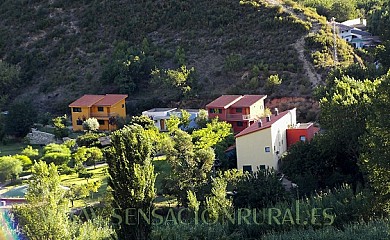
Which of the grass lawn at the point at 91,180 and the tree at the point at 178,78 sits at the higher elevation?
the tree at the point at 178,78

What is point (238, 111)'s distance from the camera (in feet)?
95.1

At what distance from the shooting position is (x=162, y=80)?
3606 centimetres

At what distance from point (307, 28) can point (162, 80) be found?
972 cm

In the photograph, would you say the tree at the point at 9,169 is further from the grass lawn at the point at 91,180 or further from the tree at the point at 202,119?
the tree at the point at 202,119

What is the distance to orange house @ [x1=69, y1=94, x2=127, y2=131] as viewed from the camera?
109 feet

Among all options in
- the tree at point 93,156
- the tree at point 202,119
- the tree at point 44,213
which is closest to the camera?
the tree at point 44,213

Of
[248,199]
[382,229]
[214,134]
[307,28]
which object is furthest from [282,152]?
[307,28]

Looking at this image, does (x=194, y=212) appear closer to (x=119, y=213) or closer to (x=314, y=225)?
(x=314, y=225)

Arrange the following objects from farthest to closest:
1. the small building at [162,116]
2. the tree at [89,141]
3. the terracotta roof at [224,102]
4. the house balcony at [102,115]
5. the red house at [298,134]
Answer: the house balcony at [102,115]
the small building at [162,116]
the terracotta roof at [224,102]
the tree at [89,141]
the red house at [298,134]

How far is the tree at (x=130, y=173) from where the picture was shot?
11.4 metres

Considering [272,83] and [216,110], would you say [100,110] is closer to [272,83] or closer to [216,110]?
[216,110]

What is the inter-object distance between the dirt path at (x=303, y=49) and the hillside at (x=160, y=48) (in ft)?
0.20

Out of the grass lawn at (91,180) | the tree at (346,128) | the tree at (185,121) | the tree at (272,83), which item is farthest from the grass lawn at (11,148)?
the tree at (346,128)

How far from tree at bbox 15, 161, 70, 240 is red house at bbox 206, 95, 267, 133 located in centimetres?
1479
